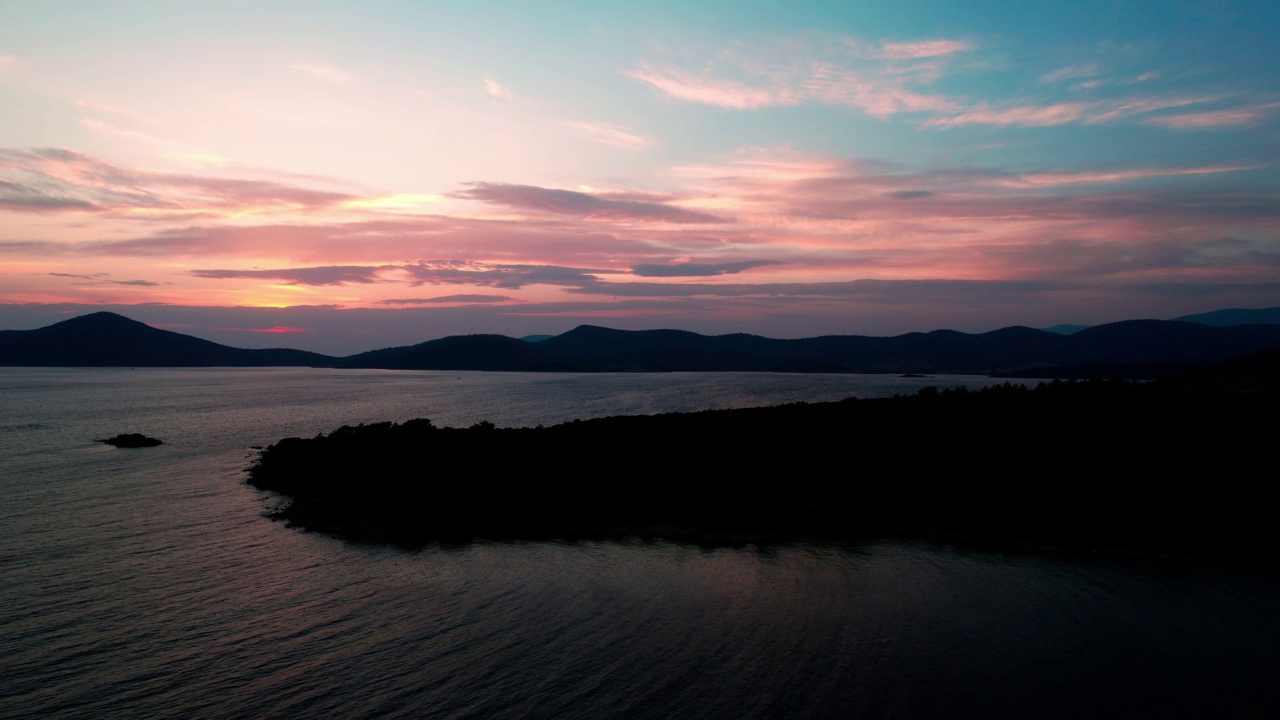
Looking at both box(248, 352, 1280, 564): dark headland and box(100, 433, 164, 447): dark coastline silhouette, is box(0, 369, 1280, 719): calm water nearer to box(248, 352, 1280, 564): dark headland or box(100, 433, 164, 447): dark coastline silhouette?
box(248, 352, 1280, 564): dark headland

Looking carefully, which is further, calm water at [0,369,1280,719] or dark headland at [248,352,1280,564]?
dark headland at [248,352,1280,564]

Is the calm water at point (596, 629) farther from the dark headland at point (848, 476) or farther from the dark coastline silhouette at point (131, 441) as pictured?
the dark coastline silhouette at point (131, 441)

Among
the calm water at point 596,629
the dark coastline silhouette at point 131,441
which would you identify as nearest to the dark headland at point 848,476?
the calm water at point 596,629

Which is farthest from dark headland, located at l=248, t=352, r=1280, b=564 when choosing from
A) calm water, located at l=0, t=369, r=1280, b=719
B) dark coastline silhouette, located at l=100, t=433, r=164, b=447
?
dark coastline silhouette, located at l=100, t=433, r=164, b=447

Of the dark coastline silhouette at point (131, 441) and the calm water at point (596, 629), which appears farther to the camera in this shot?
the dark coastline silhouette at point (131, 441)

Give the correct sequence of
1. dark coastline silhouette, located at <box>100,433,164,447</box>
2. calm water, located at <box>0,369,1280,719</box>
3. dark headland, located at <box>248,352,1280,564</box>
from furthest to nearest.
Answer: dark coastline silhouette, located at <box>100,433,164,447</box>
dark headland, located at <box>248,352,1280,564</box>
calm water, located at <box>0,369,1280,719</box>

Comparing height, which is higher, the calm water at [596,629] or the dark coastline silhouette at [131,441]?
the dark coastline silhouette at [131,441]

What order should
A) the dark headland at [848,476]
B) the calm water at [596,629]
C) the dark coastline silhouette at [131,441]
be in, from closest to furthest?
the calm water at [596,629]
the dark headland at [848,476]
the dark coastline silhouette at [131,441]
